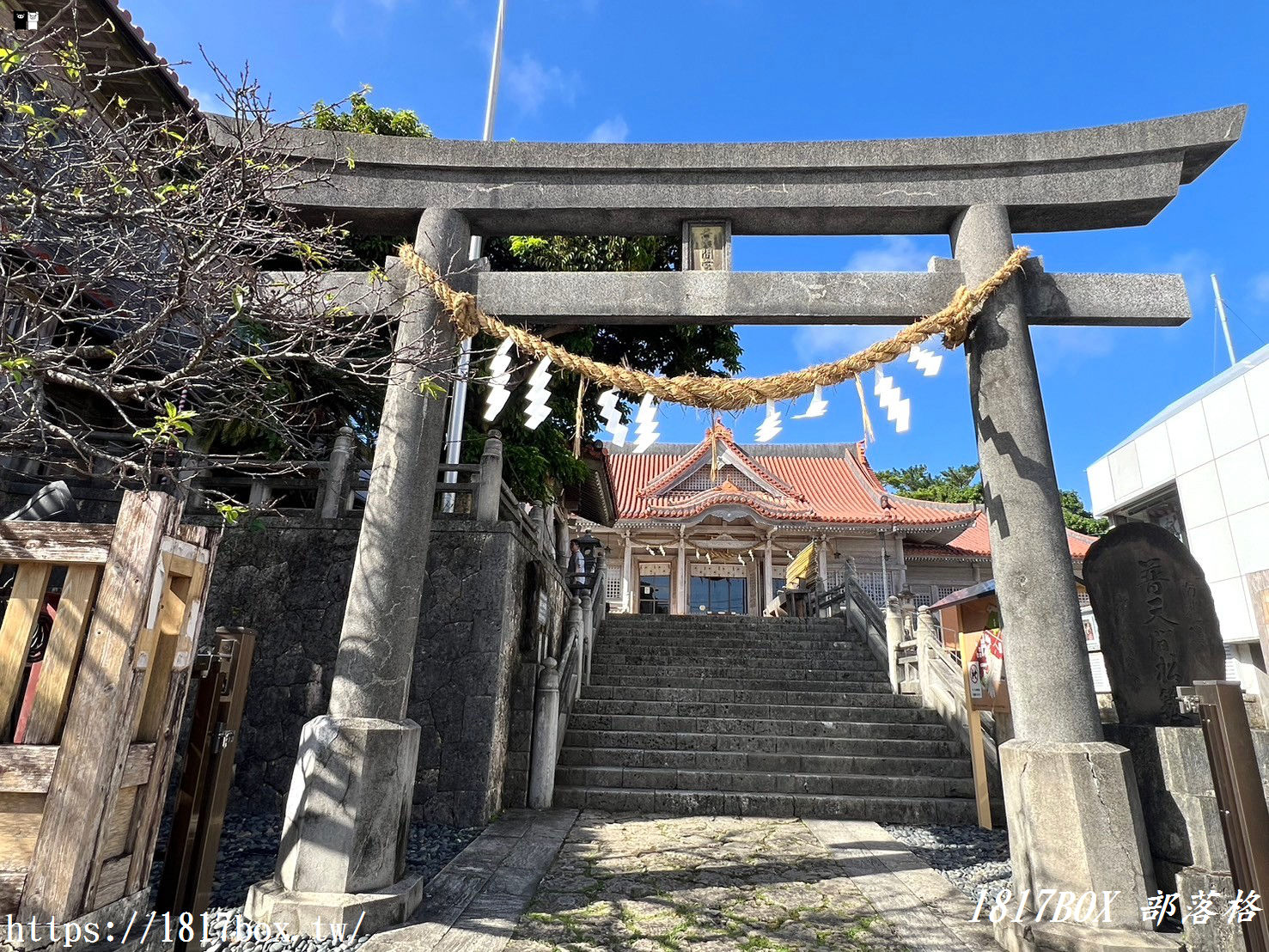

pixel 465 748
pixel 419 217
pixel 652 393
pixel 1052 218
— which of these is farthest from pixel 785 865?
pixel 419 217

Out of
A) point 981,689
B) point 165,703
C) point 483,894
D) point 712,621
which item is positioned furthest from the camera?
point 712,621

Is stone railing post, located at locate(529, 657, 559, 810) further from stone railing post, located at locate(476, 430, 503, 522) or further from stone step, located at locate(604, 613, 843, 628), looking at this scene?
stone step, located at locate(604, 613, 843, 628)

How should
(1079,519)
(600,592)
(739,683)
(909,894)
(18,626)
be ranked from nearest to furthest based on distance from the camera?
1. (18,626)
2. (909,894)
3. (739,683)
4. (600,592)
5. (1079,519)

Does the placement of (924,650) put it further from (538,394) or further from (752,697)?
(538,394)

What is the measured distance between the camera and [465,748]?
Answer: 669cm

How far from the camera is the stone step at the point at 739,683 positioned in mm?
10539

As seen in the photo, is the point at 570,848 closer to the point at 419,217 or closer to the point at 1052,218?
the point at 419,217

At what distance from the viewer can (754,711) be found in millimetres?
9578

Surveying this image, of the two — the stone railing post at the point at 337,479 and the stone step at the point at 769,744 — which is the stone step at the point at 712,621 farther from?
the stone railing post at the point at 337,479

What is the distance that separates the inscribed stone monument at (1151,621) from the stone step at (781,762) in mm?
3566

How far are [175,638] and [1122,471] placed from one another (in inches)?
705

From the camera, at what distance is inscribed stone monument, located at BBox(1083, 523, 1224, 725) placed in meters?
4.87

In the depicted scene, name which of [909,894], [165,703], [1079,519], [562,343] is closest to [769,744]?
[909,894]

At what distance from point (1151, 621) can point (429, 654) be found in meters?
6.47
